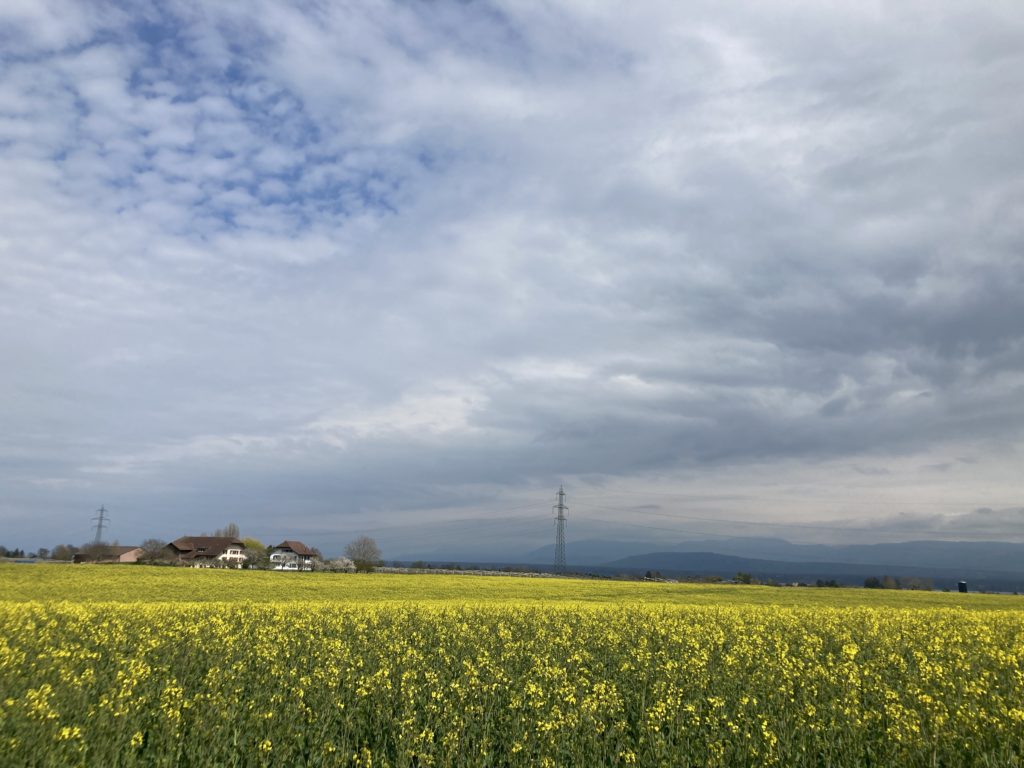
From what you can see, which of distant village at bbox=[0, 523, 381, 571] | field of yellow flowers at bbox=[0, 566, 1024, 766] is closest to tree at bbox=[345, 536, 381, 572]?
distant village at bbox=[0, 523, 381, 571]

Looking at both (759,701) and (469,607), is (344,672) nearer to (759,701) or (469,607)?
(759,701)

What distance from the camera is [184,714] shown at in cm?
996

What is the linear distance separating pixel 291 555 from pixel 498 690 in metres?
143

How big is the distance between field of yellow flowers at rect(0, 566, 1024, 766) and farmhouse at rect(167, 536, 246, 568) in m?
117

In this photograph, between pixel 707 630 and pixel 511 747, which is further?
pixel 707 630

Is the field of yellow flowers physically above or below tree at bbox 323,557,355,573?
above

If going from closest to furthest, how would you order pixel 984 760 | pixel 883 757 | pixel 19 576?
pixel 984 760 → pixel 883 757 → pixel 19 576

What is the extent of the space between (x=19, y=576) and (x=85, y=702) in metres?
41.3

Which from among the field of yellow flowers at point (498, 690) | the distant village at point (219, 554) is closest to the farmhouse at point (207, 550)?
the distant village at point (219, 554)

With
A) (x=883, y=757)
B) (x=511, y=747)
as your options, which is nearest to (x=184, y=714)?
(x=511, y=747)

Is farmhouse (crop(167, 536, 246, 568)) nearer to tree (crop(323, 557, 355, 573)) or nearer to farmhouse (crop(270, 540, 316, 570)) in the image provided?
farmhouse (crop(270, 540, 316, 570))

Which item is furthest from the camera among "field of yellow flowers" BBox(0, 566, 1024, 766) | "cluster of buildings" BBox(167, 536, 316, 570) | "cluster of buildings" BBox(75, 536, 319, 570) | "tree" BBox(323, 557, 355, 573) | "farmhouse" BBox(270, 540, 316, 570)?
"farmhouse" BBox(270, 540, 316, 570)

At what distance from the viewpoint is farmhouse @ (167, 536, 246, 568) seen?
123 metres

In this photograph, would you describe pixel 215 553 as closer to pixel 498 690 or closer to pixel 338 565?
pixel 338 565
